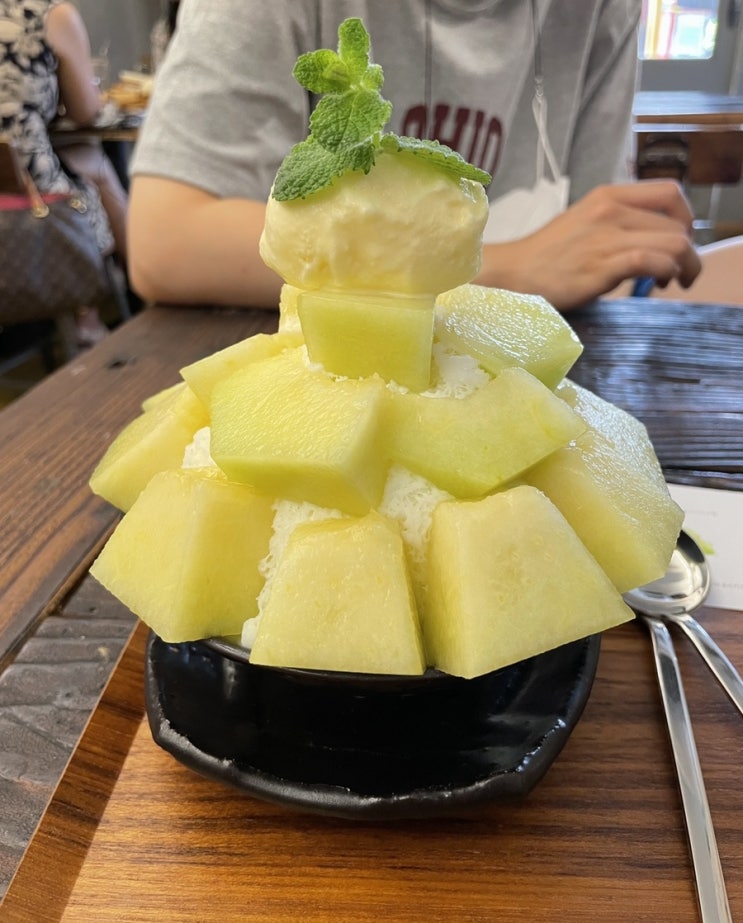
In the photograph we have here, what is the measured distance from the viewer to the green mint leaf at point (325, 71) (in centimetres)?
46

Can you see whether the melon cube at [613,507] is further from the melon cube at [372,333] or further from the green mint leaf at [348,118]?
the green mint leaf at [348,118]

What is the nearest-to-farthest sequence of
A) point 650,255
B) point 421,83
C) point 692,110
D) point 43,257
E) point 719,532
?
point 719,532 → point 650,255 → point 421,83 → point 43,257 → point 692,110

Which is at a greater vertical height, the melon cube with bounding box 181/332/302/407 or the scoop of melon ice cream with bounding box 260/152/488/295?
the scoop of melon ice cream with bounding box 260/152/488/295

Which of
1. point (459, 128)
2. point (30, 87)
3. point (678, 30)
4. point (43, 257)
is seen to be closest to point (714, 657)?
point (459, 128)

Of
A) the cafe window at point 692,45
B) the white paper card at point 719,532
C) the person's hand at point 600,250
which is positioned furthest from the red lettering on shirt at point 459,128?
the cafe window at point 692,45

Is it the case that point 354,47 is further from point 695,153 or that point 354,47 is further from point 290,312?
point 695,153

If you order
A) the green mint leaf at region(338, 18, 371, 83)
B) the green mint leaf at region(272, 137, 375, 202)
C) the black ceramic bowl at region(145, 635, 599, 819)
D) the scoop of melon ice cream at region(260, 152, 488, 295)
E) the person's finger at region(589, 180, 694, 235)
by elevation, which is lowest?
the black ceramic bowl at region(145, 635, 599, 819)

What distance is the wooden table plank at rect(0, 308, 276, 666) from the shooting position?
0.68m

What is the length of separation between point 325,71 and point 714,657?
0.53 metres

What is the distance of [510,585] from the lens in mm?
432

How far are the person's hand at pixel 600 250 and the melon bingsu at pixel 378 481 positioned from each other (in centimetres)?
71

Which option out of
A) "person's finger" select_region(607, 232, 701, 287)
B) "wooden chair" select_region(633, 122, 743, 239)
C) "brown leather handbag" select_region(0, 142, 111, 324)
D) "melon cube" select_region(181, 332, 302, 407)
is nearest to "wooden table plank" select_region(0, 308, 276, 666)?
"melon cube" select_region(181, 332, 302, 407)

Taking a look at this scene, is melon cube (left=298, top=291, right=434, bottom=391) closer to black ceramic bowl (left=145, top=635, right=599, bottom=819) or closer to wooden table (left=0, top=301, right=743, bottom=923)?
black ceramic bowl (left=145, top=635, right=599, bottom=819)

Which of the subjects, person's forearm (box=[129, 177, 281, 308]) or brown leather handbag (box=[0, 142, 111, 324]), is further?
brown leather handbag (box=[0, 142, 111, 324])
